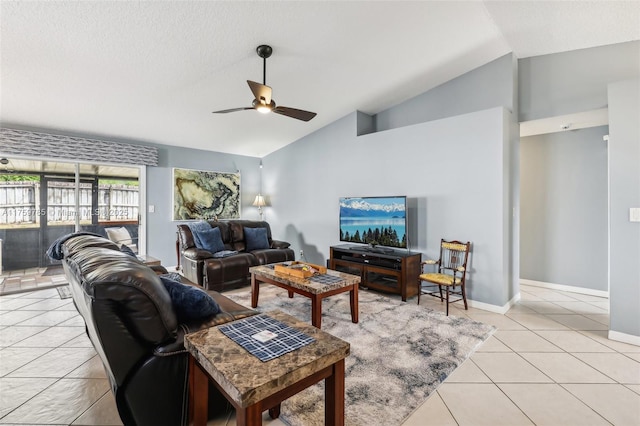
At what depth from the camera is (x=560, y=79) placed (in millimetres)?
3516

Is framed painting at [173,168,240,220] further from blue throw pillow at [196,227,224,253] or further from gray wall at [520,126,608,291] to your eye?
gray wall at [520,126,608,291]

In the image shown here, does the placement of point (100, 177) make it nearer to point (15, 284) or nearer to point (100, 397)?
point (15, 284)

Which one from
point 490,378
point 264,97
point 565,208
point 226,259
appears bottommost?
point 490,378

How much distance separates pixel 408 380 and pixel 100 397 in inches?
78.6

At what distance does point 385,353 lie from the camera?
7.83ft

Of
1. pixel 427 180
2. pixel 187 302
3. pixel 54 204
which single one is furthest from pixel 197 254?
pixel 427 180

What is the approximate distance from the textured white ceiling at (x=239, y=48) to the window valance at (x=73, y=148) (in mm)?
160

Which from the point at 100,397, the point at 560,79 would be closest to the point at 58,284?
the point at 100,397

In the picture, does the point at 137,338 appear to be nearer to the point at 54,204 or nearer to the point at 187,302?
the point at 187,302

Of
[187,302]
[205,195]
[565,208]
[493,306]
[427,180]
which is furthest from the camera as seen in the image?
[205,195]

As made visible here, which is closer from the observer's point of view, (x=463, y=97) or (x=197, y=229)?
(x=463, y=97)

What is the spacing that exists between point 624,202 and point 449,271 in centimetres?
182

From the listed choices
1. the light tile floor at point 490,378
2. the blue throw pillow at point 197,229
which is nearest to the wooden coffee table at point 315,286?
the light tile floor at point 490,378

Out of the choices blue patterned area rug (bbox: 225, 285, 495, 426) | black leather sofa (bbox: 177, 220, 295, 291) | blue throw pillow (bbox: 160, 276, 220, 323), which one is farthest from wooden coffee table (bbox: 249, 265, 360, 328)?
blue throw pillow (bbox: 160, 276, 220, 323)
